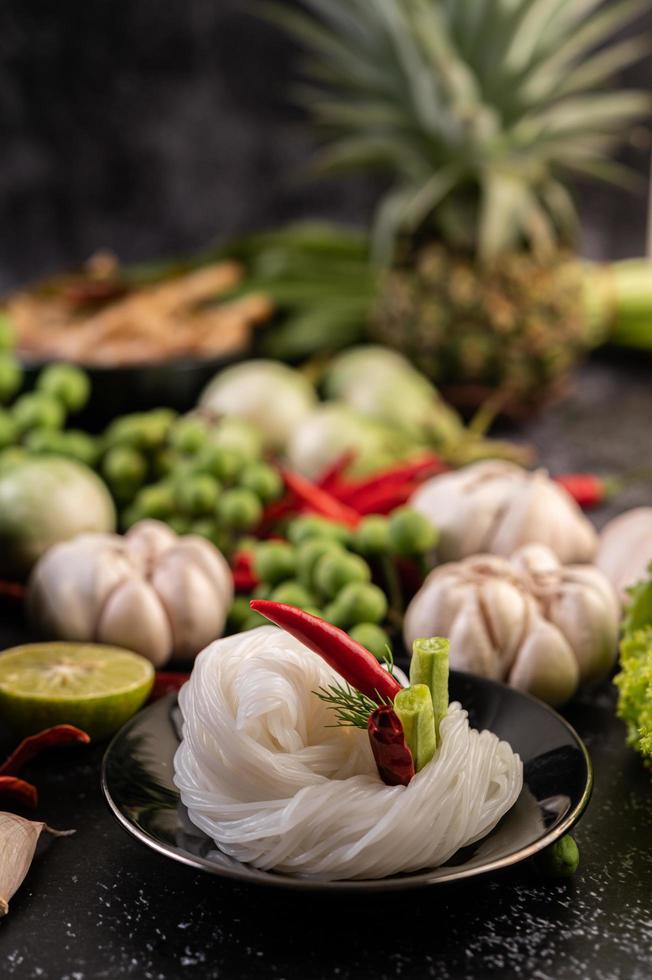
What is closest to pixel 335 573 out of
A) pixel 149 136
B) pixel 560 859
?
pixel 560 859

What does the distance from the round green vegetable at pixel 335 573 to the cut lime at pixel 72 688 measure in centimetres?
18

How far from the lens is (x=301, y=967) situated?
0.67 meters

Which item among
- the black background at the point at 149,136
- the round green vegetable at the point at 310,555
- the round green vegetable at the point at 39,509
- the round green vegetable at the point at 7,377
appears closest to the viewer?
the round green vegetable at the point at 310,555

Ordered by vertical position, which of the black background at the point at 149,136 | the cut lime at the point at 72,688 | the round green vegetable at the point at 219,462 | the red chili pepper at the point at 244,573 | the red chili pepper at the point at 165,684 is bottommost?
the red chili pepper at the point at 165,684

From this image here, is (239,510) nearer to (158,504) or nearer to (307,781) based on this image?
(158,504)

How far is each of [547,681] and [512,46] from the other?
1031 millimetres

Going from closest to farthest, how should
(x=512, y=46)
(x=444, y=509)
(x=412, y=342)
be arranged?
(x=444, y=509), (x=512, y=46), (x=412, y=342)

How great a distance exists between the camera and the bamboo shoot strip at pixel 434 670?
2.37 feet

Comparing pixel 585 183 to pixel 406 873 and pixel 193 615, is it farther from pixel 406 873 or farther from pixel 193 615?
pixel 406 873

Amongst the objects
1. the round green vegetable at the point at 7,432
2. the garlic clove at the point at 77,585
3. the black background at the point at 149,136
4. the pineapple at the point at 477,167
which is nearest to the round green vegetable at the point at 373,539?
the garlic clove at the point at 77,585

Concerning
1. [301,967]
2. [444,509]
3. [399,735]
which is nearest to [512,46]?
[444,509]

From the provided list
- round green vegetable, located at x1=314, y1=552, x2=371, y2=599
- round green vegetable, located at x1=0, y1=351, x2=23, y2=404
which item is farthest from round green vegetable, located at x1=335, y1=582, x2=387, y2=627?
round green vegetable, located at x1=0, y1=351, x2=23, y2=404

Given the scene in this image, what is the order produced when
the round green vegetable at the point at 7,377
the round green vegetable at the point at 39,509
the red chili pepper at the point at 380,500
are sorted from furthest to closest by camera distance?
the round green vegetable at the point at 7,377
the red chili pepper at the point at 380,500
the round green vegetable at the point at 39,509

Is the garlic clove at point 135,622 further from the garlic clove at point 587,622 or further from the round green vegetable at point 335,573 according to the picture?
the garlic clove at point 587,622
